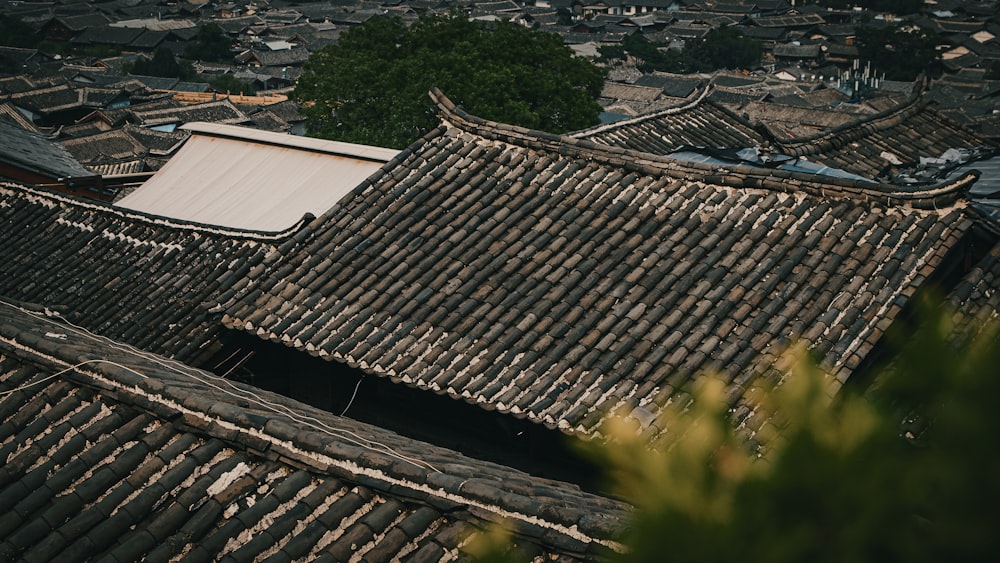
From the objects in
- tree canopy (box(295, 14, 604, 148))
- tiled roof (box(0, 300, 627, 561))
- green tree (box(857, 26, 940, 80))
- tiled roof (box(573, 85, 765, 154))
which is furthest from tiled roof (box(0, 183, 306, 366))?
green tree (box(857, 26, 940, 80))

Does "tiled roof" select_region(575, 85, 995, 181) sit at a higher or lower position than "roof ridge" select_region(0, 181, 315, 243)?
lower

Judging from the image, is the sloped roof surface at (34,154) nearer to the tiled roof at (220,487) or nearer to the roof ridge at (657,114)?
the roof ridge at (657,114)

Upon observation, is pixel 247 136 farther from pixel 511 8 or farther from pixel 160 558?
pixel 511 8

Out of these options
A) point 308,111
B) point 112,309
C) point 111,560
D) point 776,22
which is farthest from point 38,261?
point 776,22

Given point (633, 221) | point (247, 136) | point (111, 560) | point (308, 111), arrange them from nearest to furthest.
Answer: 1. point (111, 560)
2. point (633, 221)
3. point (247, 136)
4. point (308, 111)

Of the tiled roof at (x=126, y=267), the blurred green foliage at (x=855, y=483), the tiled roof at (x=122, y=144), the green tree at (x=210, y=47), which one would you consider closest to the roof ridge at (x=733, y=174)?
the tiled roof at (x=126, y=267)

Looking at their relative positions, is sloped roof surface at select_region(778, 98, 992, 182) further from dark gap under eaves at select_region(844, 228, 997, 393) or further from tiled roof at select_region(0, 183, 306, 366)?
tiled roof at select_region(0, 183, 306, 366)

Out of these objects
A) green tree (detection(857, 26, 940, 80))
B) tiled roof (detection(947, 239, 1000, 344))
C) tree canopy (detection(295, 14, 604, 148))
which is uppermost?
tiled roof (detection(947, 239, 1000, 344))
